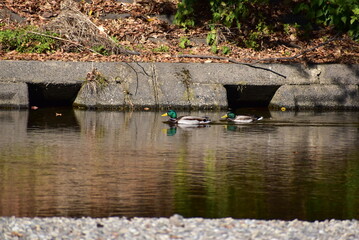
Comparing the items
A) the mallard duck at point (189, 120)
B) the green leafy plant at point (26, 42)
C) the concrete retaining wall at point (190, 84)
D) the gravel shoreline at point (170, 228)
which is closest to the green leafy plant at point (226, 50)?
the concrete retaining wall at point (190, 84)

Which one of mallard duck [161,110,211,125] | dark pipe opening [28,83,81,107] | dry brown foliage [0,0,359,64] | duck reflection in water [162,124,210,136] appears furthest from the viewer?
dry brown foliage [0,0,359,64]

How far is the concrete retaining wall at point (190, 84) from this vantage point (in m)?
14.5

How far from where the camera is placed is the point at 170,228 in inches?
225

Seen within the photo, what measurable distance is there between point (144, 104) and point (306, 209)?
8.31 meters

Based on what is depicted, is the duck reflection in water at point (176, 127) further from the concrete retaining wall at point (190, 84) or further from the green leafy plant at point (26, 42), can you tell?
the green leafy plant at point (26, 42)

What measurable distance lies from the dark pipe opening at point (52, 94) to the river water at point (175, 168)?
1.13 metres

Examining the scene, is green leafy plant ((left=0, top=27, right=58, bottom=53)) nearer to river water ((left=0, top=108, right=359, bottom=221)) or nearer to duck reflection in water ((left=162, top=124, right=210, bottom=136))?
river water ((left=0, top=108, right=359, bottom=221))

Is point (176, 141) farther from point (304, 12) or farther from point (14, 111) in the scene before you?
point (304, 12)

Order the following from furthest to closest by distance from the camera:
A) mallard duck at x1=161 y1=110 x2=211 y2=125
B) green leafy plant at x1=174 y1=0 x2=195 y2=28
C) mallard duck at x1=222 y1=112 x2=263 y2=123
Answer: green leafy plant at x1=174 y1=0 x2=195 y2=28, mallard duck at x1=222 y1=112 x2=263 y2=123, mallard duck at x1=161 y1=110 x2=211 y2=125

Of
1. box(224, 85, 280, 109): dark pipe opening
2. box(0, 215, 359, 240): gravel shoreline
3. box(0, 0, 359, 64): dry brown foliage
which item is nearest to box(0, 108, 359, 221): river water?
box(0, 215, 359, 240): gravel shoreline

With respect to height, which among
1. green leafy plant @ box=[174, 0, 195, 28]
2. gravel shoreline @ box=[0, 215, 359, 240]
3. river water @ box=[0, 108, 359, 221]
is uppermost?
green leafy plant @ box=[174, 0, 195, 28]

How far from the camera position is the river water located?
6684 mm

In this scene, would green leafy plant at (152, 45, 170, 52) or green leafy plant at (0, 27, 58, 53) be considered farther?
green leafy plant at (152, 45, 170, 52)

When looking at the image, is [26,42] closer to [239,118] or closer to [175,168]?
[239,118]
